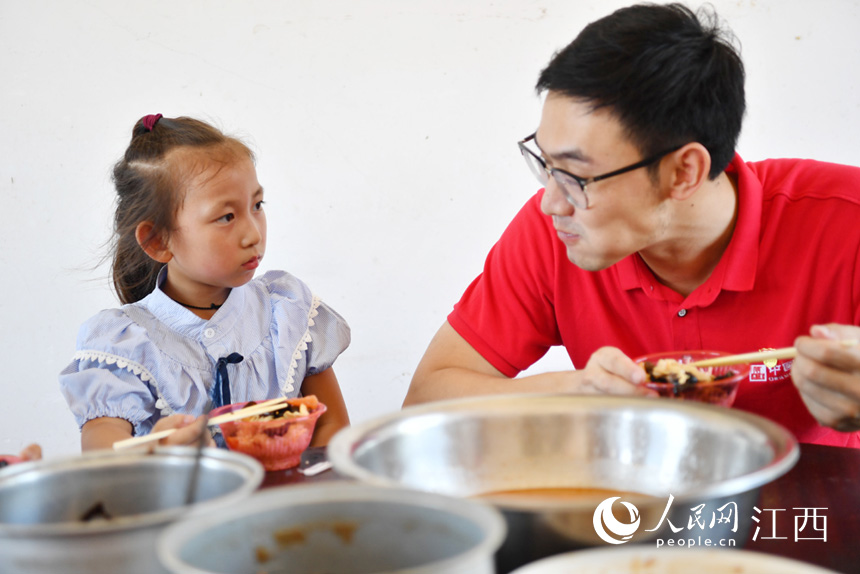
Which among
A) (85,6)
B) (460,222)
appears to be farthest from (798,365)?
(85,6)

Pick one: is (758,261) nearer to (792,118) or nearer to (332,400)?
(332,400)

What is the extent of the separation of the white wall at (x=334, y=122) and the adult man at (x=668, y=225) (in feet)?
5.39

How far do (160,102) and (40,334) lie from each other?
44.0 inches

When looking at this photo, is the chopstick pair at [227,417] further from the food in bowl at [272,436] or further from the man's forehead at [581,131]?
the man's forehead at [581,131]

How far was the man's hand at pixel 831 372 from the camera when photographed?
3.36 feet

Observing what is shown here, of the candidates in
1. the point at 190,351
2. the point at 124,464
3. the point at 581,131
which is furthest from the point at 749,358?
the point at 190,351

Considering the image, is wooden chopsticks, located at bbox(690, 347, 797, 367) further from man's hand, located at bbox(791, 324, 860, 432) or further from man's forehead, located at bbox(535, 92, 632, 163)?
man's forehead, located at bbox(535, 92, 632, 163)

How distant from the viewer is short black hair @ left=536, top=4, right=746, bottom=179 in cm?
139

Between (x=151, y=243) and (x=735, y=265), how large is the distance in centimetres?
130

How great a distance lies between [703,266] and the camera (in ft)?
5.24

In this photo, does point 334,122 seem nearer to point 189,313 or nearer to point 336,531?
point 189,313

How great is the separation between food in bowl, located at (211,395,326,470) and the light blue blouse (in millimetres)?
546

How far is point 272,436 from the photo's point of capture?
3.86 ft

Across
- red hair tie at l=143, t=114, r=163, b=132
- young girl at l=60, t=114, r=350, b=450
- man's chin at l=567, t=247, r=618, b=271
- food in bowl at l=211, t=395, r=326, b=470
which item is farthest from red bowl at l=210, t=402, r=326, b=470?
red hair tie at l=143, t=114, r=163, b=132
